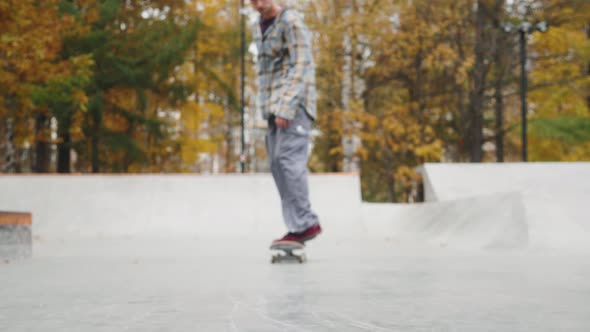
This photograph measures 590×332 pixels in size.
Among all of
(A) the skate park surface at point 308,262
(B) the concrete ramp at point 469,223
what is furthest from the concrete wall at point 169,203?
(B) the concrete ramp at point 469,223

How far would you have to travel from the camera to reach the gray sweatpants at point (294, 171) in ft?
20.2

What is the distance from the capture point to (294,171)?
6156 millimetres

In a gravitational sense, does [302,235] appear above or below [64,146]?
below

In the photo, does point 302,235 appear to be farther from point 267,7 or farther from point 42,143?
point 42,143

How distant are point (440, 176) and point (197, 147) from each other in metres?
16.9

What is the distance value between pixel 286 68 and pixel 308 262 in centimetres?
149

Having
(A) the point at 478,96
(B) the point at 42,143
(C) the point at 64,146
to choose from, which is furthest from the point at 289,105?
(A) the point at 478,96

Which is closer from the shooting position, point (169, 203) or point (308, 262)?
point (308, 262)

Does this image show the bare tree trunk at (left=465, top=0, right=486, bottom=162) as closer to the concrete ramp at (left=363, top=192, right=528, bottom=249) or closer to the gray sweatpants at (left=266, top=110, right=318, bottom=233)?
the concrete ramp at (left=363, top=192, right=528, bottom=249)

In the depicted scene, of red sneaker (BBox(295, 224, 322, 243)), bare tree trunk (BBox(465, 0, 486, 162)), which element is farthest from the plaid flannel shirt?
bare tree trunk (BBox(465, 0, 486, 162))

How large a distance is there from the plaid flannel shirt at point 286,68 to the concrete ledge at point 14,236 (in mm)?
2226

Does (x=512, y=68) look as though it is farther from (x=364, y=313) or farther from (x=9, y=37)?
(x=364, y=313)

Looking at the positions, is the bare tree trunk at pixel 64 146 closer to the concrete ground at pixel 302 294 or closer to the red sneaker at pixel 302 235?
the concrete ground at pixel 302 294

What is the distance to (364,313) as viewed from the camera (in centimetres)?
306
